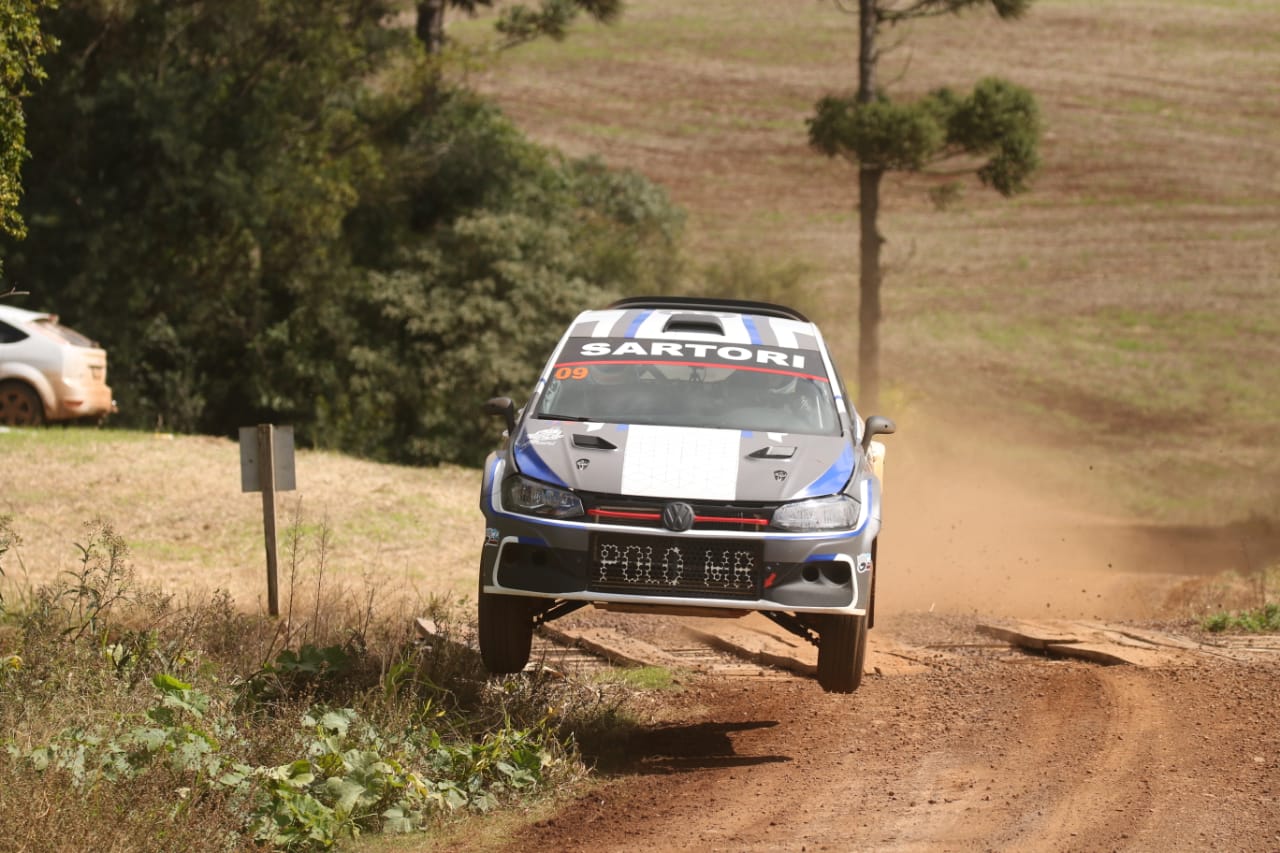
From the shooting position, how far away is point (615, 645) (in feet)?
36.1

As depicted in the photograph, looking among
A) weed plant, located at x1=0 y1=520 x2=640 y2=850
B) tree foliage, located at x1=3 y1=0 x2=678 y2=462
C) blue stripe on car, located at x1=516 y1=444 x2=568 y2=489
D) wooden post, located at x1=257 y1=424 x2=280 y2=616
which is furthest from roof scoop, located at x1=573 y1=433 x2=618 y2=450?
tree foliage, located at x1=3 y1=0 x2=678 y2=462

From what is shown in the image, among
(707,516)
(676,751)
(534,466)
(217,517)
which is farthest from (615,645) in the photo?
(217,517)

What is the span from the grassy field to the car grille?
21267 millimetres

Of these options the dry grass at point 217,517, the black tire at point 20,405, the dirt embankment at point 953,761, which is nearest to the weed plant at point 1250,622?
the dirt embankment at point 953,761

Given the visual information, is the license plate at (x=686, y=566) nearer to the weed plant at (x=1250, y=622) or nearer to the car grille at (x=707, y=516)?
the car grille at (x=707, y=516)

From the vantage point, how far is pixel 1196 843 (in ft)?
21.6

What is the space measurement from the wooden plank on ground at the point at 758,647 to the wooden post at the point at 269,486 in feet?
10.3

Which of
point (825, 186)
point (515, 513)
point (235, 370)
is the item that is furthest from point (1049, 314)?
point (515, 513)

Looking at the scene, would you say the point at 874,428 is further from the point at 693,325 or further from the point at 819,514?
the point at 693,325

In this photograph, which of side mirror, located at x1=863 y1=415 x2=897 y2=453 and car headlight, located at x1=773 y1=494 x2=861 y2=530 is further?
side mirror, located at x1=863 y1=415 x2=897 y2=453

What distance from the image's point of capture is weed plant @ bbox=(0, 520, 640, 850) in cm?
659

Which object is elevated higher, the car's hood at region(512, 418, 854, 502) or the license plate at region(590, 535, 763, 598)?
the car's hood at region(512, 418, 854, 502)

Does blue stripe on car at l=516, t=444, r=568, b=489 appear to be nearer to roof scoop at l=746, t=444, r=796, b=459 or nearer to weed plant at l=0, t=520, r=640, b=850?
roof scoop at l=746, t=444, r=796, b=459

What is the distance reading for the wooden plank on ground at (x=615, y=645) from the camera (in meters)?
10.5
